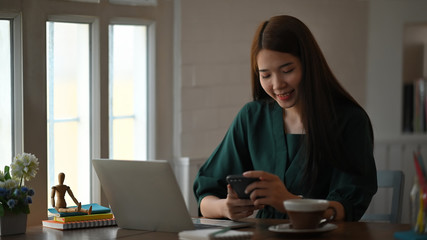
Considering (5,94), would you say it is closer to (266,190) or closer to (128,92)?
(128,92)

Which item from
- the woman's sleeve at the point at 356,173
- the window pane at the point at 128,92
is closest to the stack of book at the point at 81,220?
the woman's sleeve at the point at 356,173

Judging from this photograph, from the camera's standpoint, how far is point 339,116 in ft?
8.25

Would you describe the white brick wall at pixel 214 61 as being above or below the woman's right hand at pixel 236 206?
above

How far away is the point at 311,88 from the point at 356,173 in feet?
1.07

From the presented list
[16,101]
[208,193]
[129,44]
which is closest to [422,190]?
[208,193]

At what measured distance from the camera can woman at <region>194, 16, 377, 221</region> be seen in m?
2.40

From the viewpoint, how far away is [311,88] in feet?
8.04

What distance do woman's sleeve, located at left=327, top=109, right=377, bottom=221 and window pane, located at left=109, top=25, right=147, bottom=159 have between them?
50.4 inches

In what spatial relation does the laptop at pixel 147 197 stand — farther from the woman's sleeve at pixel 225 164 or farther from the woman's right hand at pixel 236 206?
the woman's sleeve at pixel 225 164

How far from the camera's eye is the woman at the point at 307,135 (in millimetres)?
2402

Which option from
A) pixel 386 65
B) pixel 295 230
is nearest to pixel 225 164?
pixel 295 230

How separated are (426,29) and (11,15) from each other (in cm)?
280

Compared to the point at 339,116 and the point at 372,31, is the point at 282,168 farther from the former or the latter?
the point at 372,31

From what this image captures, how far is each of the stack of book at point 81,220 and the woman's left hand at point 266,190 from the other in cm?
54
